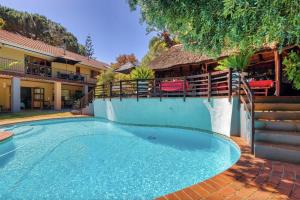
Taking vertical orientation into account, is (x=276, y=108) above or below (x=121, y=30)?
below

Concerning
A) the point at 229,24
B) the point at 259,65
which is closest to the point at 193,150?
the point at 229,24

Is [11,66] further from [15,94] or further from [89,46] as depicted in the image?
[89,46]

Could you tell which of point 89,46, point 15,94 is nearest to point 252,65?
point 15,94

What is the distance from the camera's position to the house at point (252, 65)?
31.1 feet

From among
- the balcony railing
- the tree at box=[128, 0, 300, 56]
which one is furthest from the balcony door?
the tree at box=[128, 0, 300, 56]

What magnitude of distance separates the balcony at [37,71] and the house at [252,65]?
1209cm

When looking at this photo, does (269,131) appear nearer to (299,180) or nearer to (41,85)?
(299,180)

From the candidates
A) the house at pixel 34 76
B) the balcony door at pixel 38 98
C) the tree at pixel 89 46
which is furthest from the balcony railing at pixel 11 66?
the tree at pixel 89 46

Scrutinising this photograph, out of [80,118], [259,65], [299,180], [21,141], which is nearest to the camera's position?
[299,180]

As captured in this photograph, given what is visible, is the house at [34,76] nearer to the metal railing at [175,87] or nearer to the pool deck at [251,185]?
the metal railing at [175,87]

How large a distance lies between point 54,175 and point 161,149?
146 inches

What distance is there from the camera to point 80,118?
1611 cm

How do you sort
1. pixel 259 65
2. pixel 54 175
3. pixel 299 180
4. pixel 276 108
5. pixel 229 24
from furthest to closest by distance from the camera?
pixel 259 65 → pixel 276 108 → pixel 54 175 → pixel 229 24 → pixel 299 180

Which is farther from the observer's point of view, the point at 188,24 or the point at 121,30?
the point at 121,30
